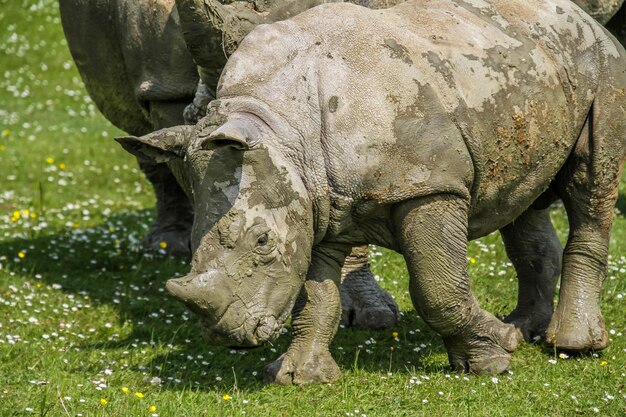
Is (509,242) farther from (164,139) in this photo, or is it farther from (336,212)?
(164,139)

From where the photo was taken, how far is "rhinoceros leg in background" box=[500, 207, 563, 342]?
7.64 meters

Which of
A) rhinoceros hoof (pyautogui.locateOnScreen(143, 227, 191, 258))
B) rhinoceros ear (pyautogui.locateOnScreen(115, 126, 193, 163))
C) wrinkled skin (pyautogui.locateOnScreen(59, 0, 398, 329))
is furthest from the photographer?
rhinoceros hoof (pyautogui.locateOnScreen(143, 227, 191, 258))

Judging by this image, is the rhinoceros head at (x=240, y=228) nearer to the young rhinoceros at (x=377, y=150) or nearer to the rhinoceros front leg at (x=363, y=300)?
the young rhinoceros at (x=377, y=150)

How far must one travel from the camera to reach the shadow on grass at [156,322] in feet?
22.5

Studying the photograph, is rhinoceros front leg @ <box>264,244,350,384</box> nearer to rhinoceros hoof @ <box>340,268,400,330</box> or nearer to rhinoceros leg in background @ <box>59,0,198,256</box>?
rhinoceros hoof @ <box>340,268,400,330</box>

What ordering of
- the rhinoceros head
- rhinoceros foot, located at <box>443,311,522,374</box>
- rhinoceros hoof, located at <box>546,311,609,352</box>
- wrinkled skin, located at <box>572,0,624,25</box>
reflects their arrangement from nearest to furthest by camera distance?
the rhinoceros head
rhinoceros foot, located at <box>443,311,522,374</box>
rhinoceros hoof, located at <box>546,311,609,352</box>
wrinkled skin, located at <box>572,0,624,25</box>

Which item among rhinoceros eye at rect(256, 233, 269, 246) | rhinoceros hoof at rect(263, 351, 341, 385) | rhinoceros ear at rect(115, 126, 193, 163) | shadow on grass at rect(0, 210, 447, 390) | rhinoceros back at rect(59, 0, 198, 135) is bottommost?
shadow on grass at rect(0, 210, 447, 390)

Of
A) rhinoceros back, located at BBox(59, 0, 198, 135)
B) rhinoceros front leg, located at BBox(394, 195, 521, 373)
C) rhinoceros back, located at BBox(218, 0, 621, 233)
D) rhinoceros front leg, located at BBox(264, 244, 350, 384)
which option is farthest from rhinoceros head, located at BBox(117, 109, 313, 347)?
Result: rhinoceros back, located at BBox(59, 0, 198, 135)

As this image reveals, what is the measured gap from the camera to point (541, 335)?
295 inches

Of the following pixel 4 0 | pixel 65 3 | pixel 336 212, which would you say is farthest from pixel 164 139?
pixel 4 0

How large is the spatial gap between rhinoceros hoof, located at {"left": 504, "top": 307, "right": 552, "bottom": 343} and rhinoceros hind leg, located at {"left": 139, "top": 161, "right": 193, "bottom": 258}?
361cm

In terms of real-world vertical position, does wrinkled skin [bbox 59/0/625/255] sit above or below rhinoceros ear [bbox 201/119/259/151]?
below

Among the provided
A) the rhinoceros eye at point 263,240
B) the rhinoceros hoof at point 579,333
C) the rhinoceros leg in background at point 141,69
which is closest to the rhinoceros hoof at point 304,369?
the rhinoceros eye at point 263,240

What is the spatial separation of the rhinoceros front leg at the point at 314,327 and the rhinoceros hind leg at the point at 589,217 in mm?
1591
